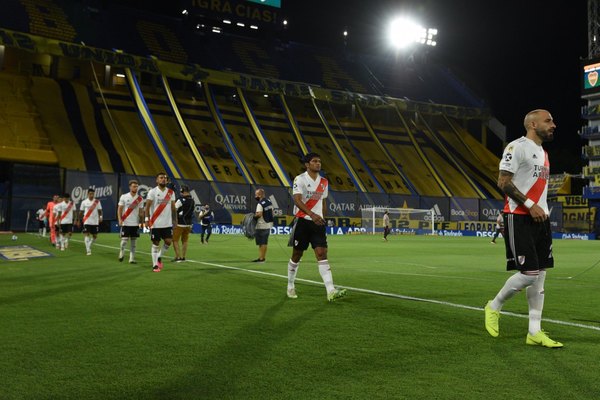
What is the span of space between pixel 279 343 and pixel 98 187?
1320 inches

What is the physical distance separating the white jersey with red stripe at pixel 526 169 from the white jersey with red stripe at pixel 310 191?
127 inches

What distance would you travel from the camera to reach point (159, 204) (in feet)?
43.4

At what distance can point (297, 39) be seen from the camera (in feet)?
220

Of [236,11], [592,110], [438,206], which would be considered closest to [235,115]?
[236,11]

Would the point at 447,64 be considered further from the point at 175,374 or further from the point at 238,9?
the point at 175,374

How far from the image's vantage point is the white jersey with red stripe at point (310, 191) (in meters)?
8.29

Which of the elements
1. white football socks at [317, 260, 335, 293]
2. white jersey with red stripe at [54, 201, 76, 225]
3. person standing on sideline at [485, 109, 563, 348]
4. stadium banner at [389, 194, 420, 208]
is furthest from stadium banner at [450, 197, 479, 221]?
person standing on sideline at [485, 109, 563, 348]

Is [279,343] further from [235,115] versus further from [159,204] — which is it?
[235,115]

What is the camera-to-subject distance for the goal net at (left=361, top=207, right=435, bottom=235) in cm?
4553

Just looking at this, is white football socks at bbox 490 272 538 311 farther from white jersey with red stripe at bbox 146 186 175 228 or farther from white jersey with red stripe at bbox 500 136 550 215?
white jersey with red stripe at bbox 146 186 175 228

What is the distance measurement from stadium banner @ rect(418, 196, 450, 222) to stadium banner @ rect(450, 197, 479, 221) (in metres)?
0.50

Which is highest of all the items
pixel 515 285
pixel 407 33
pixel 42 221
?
pixel 407 33

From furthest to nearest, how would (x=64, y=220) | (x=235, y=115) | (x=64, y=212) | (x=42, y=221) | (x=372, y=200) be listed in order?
1. (x=235, y=115)
2. (x=372, y=200)
3. (x=42, y=221)
4. (x=64, y=212)
5. (x=64, y=220)

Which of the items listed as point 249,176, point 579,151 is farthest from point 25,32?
point 579,151
